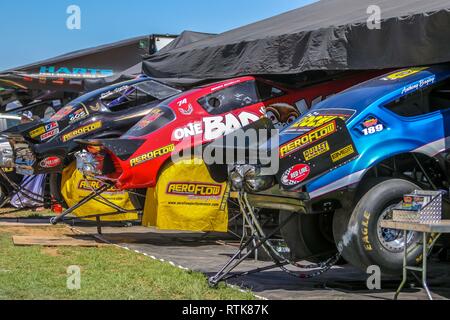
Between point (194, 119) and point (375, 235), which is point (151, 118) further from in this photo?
point (375, 235)

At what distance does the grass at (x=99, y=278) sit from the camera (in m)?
5.69

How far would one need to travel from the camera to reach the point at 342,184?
18.5 feet

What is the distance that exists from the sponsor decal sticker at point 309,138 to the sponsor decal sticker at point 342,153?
0.17 metres

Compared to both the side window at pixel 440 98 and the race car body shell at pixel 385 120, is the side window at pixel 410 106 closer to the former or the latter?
the race car body shell at pixel 385 120

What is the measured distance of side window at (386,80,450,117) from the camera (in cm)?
609

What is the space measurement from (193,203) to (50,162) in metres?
3.07

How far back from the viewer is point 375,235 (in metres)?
5.69

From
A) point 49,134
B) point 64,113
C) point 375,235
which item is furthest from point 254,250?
point 64,113

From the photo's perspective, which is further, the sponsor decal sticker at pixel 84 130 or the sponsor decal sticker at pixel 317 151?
the sponsor decal sticker at pixel 84 130

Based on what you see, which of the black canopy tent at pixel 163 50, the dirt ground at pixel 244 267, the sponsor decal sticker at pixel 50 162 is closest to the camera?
the dirt ground at pixel 244 267

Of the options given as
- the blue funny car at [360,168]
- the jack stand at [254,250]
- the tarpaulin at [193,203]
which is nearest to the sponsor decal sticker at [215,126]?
the tarpaulin at [193,203]

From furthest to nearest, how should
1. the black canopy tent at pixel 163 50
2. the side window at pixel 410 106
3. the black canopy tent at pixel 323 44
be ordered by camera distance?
the black canopy tent at pixel 163 50, the black canopy tent at pixel 323 44, the side window at pixel 410 106

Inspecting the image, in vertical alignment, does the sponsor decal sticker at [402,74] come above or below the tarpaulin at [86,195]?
above
